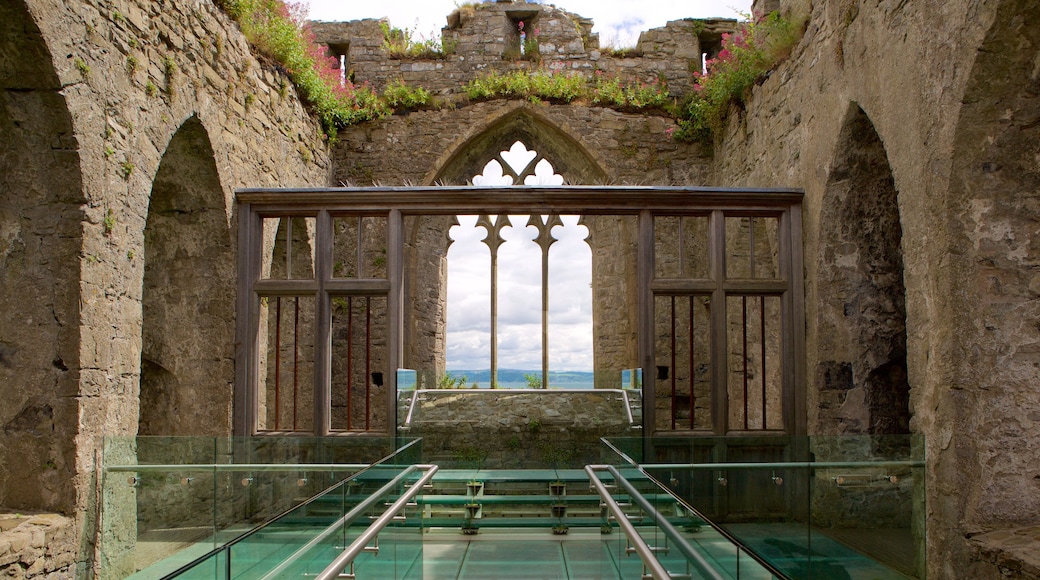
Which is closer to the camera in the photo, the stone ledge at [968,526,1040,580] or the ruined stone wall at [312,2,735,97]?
the stone ledge at [968,526,1040,580]

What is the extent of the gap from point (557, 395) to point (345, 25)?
256 inches

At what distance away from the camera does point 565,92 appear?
11141 mm

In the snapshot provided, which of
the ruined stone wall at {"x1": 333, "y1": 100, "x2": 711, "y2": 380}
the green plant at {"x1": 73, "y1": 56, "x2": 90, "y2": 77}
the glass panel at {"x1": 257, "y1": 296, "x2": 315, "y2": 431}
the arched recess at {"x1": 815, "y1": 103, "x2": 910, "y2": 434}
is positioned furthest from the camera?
the ruined stone wall at {"x1": 333, "y1": 100, "x2": 711, "y2": 380}

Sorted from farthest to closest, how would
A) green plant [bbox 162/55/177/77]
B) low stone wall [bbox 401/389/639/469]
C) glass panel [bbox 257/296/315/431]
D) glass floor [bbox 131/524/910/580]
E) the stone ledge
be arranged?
glass panel [bbox 257/296/315/431]
low stone wall [bbox 401/389/639/469]
green plant [bbox 162/55/177/77]
the stone ledge
glass floor [bbox 131/524/910/580]

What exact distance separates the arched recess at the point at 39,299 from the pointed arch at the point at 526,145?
663 centimetres

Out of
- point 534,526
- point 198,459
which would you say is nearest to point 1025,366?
point 534,526

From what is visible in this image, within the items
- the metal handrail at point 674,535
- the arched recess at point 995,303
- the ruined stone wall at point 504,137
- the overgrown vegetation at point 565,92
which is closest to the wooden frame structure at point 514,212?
the arched recess at point 995,303

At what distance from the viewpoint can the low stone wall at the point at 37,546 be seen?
395cm

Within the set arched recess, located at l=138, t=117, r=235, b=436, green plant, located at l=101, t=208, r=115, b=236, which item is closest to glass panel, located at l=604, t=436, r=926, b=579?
green plant, located at l=101, t=208, r=115, b=236

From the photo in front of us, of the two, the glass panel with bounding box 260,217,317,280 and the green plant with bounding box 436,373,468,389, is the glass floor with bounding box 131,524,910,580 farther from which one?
the green plant with bounding box 436,373,468,389

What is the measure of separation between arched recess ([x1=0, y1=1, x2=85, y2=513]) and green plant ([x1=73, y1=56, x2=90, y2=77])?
22 centimetres

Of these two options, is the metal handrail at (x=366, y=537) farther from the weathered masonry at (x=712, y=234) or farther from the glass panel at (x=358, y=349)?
the glass panel at (x=358, y=349)

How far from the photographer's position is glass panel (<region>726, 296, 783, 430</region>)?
8.34 meters

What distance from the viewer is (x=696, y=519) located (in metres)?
3.02
